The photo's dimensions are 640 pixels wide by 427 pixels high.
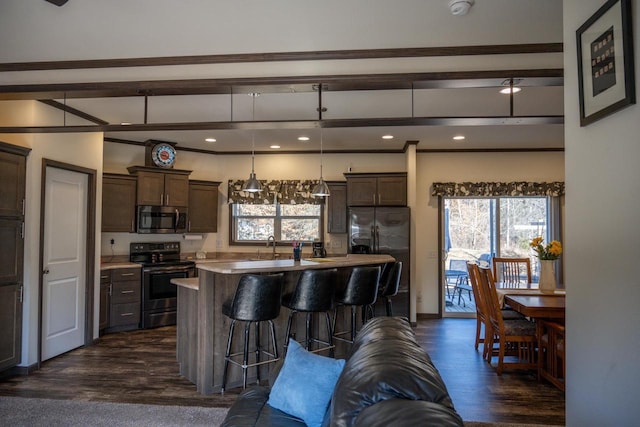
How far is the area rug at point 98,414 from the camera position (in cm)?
290

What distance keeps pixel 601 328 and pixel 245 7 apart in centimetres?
248

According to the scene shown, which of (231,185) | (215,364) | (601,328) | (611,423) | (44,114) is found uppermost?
(44,114)

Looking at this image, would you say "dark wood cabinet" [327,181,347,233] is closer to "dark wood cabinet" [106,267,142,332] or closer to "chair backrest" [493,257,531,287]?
"chair backrest" [493,257,531,287]

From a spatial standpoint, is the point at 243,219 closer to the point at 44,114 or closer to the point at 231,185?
the point at 231,185

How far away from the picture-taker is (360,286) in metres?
3.87

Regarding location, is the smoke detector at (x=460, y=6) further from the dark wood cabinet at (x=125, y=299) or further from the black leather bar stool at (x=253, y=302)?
the dark wood cabinet at (x=125, y=299)

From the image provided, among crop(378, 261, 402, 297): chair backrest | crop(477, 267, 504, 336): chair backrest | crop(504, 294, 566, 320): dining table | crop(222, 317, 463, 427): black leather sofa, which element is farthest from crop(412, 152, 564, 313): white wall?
crop(222, 317, 463, 427): black leather sofa

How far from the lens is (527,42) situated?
2.86m

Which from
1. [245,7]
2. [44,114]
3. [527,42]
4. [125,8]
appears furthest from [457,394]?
[44,114]

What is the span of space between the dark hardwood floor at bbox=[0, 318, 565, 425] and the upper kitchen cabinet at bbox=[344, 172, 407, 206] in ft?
7.58

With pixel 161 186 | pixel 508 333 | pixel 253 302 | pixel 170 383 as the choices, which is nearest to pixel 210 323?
pixel 253 302

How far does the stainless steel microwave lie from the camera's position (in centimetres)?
587

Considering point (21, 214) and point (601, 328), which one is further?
point (21, 214)

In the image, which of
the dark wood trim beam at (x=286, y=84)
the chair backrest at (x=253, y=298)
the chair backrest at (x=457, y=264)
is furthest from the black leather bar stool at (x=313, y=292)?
the chair backrest at (x=457, y=264)
